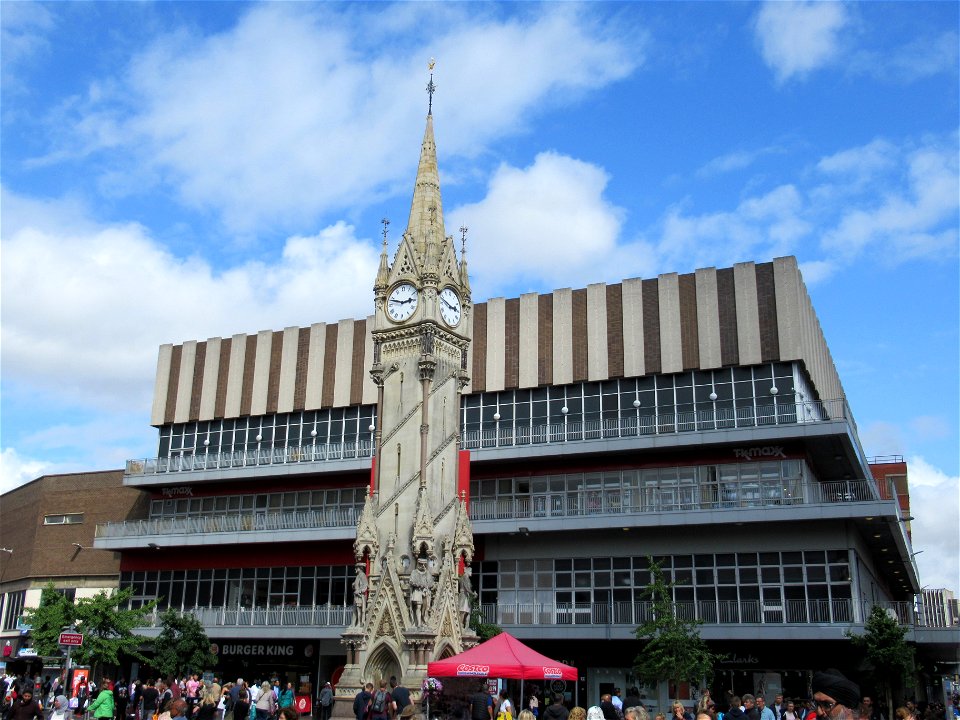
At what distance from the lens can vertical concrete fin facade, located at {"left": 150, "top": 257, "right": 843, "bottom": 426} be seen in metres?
48.8

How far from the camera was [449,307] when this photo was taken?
113 ft

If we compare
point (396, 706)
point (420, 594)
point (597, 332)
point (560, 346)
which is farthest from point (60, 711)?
point (597, 332)

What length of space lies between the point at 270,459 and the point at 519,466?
14929mm

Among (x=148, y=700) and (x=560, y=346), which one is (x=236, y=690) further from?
(x=560, y=346)

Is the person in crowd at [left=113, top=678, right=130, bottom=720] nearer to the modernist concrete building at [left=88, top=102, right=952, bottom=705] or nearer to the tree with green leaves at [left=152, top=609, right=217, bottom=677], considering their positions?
the tree with green leaves at [left=152, top=609, right=217, bottom=677]

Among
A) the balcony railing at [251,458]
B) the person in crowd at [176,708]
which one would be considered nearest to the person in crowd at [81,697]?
the balcony railing at [251,458]

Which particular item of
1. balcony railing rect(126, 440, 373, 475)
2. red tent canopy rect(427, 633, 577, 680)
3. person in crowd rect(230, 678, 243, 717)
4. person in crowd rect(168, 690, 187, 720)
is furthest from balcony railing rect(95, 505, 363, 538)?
person in crowd rect(168, 690, 187, 720)

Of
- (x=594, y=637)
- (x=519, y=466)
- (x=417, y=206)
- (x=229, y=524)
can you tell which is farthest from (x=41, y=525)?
(x=417, y=206)

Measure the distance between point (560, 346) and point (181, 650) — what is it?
2311cm

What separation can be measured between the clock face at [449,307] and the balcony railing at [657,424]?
17098 mm

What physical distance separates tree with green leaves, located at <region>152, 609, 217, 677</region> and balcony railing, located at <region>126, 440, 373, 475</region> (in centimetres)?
1331

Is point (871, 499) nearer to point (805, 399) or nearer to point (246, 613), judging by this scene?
point (805, 399)

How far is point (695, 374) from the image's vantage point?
49906 mm

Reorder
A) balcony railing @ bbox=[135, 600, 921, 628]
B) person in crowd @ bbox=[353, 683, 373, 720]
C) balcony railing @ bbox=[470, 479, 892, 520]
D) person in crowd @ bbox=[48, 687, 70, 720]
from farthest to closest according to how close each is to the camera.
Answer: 1. balcony railing @ bbox=[470, 479, 892, 520]
2. balcony railing @ bbox=[135, 600, 921, 628]
3. person in crowd @ bbox=[353, 683, 373, 720]
4. person in crowd @ bbox=[48, 687, 70, 720]
